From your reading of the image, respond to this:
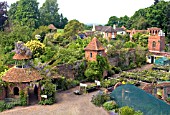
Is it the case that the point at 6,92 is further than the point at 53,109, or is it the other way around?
the point at 6,92

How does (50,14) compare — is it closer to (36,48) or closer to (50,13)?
(50,13)

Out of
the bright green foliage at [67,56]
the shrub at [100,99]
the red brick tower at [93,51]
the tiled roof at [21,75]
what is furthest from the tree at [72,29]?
the shrub at [100,99]

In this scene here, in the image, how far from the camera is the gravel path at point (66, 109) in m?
22.1

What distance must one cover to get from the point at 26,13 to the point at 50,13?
12.1 m

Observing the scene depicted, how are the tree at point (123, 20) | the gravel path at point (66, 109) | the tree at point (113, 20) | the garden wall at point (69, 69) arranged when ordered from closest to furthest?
the gravel path at point (66, 109) < the garden wall at point (69, 69) < the tree at point (123, 20) < the tree at point (113, 20)

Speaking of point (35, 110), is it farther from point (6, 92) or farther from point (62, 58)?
point (62, 58)

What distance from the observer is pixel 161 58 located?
4138cm

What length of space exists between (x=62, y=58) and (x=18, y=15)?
33952 mm

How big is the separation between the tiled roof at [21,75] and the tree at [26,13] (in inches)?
1357

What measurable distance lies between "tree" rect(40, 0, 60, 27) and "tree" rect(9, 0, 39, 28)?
538cm

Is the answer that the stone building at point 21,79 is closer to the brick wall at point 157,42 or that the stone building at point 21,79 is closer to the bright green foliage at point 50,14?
the brick wall at point 157,42

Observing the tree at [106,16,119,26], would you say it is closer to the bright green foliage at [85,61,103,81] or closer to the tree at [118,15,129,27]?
the tree at [118,15,129,27]

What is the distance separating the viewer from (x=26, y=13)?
6088 cm

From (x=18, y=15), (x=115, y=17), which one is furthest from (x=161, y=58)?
(x=115, y=17)
